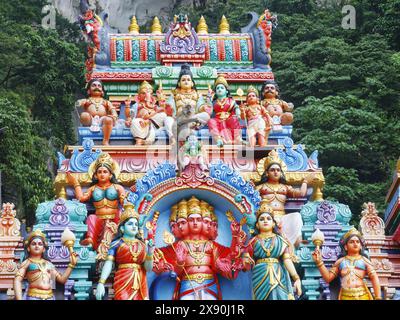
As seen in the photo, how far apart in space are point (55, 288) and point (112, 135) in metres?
3.35

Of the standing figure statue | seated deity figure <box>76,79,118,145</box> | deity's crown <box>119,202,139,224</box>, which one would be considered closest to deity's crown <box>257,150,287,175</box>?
the standing figure statue

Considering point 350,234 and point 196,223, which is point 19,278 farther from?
point 350,234

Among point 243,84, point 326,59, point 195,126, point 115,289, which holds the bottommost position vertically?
point 115,289

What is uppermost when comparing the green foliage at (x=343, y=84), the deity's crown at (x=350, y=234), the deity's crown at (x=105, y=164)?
the green foliage at (x=343, y=84)

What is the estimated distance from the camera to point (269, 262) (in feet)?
40.2

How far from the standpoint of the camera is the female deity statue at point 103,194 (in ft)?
43.9

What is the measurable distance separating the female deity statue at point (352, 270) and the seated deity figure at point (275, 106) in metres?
3.38

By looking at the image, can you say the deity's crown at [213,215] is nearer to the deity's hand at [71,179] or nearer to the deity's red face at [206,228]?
the deity's red face at [206,228]

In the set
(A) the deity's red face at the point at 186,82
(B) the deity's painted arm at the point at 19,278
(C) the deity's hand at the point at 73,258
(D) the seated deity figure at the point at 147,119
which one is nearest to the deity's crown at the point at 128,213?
(C) the deity's hand at the point at 73,258

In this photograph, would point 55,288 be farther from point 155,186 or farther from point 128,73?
point 128,73

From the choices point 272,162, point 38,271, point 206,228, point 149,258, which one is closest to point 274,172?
point 272,162

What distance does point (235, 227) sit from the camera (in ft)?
42.7

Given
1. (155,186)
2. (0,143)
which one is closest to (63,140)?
(0,143)

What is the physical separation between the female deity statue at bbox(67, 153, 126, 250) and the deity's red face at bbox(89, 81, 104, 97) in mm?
2242
